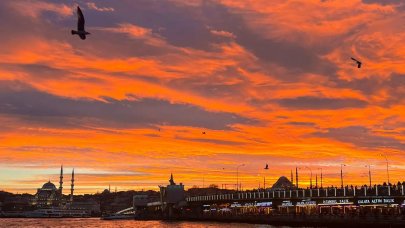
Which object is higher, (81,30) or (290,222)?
(81,30)

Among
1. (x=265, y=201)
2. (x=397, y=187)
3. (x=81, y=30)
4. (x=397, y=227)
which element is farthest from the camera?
(x=265, y=201)

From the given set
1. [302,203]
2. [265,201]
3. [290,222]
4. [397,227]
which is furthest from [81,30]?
[265,201]

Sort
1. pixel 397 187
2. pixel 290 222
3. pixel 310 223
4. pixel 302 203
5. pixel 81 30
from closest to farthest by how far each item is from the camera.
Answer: pixel 81 30, pixel 397 187, pixel 310 223, pixel 290 222, pixel 302 203

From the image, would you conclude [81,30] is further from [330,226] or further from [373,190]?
[373,190]

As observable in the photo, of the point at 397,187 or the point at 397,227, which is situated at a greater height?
the point at 397,187

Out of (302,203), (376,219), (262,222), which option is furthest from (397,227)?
(262,222)

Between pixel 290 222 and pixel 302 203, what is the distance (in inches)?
641

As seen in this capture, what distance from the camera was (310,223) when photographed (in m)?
129

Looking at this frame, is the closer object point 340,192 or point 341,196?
point 341,196

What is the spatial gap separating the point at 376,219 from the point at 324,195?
40.7 m

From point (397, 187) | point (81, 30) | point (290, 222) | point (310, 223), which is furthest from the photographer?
point (290, 222)

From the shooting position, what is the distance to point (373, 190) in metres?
126

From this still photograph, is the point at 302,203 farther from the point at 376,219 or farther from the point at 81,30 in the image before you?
the point at 81,30

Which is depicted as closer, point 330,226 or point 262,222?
point 330,226
